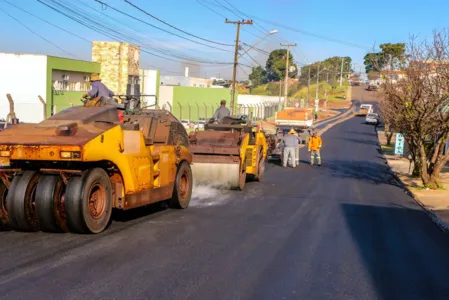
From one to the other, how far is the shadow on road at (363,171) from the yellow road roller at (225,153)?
19.9 ft

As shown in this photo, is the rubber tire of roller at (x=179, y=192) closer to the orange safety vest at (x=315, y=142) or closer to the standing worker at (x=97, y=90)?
the standing worker at (x=97, y=90)

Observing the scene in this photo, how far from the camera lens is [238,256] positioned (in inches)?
306

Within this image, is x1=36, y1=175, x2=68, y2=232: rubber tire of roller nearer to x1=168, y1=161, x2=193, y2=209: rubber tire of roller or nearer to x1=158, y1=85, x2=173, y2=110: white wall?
x1=168, y1=161, x2=193, y2=209: rubber tire of roller

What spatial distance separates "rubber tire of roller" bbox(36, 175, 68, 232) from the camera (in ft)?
26.4

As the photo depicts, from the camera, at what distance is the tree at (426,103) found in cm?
1711

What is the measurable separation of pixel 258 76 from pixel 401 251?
5665 inches

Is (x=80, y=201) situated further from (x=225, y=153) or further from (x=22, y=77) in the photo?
(x=22, y=77)

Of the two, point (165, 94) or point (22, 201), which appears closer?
point (22, 201)

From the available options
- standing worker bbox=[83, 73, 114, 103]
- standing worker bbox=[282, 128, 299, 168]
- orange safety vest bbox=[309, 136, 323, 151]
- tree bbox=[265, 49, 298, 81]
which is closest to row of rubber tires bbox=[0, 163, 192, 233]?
standing worker bbox=[83, 73, 114, 103]

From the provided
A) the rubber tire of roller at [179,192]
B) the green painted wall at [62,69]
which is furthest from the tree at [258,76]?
the rubber tire of roller at [179,192]

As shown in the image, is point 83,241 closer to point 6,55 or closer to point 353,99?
point 6,55

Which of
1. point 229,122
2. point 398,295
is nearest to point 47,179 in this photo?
point 398,295

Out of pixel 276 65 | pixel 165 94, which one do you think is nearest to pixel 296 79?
pixel 276 65

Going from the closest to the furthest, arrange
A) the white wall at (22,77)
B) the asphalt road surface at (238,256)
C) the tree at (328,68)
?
the asphalt road surface at (238,256), the white wall at (22,77), the tree at (328,68)
